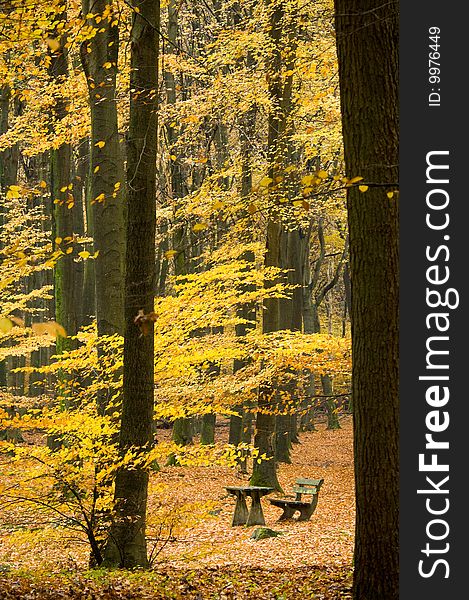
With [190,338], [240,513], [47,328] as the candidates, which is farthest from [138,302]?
[240,513]

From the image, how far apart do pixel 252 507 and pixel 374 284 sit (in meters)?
9.12

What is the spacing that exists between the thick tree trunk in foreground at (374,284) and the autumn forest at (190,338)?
13mm

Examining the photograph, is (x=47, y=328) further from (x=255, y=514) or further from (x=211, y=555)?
(x=255, y=514)

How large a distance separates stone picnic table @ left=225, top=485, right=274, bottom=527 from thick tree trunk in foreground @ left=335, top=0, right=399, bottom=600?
8100 mm

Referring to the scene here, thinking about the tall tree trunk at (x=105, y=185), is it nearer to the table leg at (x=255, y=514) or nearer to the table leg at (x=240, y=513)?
the table leg at (x=255, y=514)

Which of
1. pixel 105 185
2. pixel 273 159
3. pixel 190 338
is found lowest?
pixel 190 338

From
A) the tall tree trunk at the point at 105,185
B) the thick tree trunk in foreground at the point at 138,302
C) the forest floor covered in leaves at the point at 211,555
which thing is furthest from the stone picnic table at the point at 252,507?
the thick tree trunk in foreground at the point at 138,302

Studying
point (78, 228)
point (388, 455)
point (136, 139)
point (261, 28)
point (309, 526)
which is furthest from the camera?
point (78, 228)

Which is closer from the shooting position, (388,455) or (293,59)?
(388,455)

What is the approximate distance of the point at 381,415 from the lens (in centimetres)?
505

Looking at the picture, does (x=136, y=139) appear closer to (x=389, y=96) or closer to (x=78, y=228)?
(x=389, y=96)

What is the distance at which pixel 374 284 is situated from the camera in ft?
16.8

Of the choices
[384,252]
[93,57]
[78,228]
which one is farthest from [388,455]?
[78,228]

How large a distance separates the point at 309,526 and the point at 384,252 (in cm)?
924
